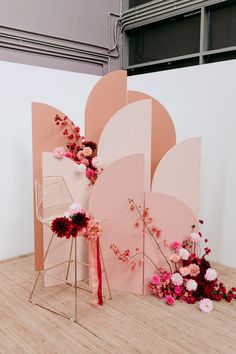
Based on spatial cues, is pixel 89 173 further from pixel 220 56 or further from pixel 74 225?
pixel 220 56

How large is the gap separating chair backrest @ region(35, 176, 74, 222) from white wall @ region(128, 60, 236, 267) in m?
1.22

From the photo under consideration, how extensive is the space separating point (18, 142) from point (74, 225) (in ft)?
4.21

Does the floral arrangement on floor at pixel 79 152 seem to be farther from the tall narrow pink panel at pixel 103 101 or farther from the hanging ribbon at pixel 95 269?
the hanging ribbon at pixel 95 269

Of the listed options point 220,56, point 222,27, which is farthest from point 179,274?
point 222,27

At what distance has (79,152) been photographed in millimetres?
2504

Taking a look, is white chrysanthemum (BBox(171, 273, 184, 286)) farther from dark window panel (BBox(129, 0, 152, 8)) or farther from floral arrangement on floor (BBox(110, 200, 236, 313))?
dark window panel (BBox(129, 0, 152, 8))

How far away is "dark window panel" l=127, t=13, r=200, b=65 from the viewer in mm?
4234

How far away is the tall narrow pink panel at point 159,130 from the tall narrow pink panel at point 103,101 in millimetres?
183

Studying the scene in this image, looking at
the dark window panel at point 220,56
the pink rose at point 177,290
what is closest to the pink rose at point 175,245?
the pink rose at point 177,290

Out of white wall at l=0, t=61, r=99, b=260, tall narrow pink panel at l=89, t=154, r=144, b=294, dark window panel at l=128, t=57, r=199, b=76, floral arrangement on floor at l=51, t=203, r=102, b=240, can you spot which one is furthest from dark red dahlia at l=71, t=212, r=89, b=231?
dark window panel at l=128, t=57, r=199, b=76

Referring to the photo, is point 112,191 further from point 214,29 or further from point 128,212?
point 214,29

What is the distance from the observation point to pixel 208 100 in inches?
115

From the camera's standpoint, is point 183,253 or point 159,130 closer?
Result: point 183,253

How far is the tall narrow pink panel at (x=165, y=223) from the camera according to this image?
2.31 m
